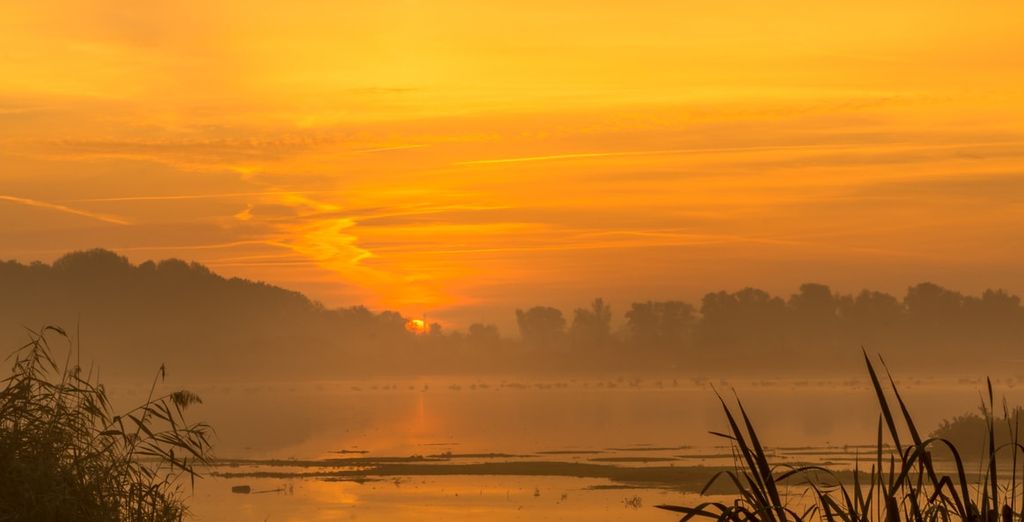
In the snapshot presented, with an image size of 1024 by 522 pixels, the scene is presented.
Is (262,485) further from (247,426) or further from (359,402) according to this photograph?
(359,402)

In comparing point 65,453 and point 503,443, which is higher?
point 65,453

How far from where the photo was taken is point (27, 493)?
1288 centimetres

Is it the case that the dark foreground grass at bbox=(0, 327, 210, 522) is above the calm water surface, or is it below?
above

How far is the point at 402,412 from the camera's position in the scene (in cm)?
11719

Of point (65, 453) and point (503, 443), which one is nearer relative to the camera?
point (65, 453)

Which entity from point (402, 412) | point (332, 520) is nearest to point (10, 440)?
point (332, 520)

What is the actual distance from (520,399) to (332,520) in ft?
381

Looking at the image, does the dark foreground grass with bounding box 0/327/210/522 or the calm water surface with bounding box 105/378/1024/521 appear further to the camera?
the calm water surface with bounding box 105/378/1024/521

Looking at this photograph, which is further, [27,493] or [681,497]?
[681,497]

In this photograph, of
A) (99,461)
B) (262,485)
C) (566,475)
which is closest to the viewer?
(99,461)

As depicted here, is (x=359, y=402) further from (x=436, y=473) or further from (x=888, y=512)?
(x=888, y=512)

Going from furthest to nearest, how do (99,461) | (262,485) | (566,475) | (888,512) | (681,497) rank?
1. (566,475)
2. (262,485)
3. (681,497)
4. (99,461)
5. (888,512)

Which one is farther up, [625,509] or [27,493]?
[27,493]

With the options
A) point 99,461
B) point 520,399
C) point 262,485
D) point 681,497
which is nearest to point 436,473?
point 262,485
